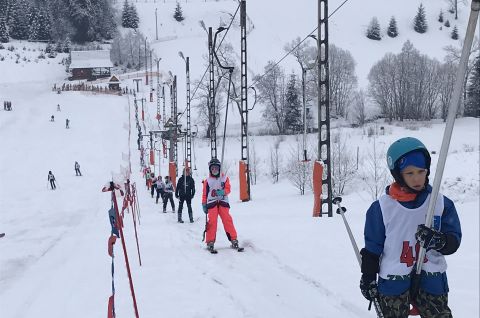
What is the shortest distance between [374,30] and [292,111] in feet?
141

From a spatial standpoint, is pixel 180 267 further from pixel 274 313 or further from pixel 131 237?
pixel 131 237

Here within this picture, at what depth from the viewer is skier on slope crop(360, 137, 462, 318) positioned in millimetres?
3279

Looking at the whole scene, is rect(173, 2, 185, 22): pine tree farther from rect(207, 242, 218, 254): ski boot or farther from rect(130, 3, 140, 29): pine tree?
rect(207, 242, 218, 254): ski boot

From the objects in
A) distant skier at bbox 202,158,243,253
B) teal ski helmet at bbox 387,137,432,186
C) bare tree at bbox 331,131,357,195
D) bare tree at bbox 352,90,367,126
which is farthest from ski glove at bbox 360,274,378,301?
bare tree at bbox 352,90,367,126

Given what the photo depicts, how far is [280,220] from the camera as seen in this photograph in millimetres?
12578

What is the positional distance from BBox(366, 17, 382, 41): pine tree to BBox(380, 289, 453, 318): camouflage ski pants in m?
99.4

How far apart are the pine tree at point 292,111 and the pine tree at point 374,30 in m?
39.7

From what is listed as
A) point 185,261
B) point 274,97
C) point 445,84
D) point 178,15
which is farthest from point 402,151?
point 178,15

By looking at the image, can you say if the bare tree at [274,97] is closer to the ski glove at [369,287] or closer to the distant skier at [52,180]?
the distant skier at [52,180]

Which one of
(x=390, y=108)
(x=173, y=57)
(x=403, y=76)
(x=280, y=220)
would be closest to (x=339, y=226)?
(x=280, y=220)

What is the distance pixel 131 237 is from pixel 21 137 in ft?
91.8

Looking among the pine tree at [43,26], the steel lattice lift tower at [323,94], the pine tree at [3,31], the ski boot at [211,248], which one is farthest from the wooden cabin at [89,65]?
the ski boot at [211,248]

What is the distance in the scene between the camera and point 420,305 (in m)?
3.44

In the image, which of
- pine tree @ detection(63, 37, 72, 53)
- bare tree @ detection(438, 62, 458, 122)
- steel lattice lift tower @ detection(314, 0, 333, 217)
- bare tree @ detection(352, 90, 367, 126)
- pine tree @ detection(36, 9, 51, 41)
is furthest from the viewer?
pine tree @ detection(63, 37, 72, 53)
